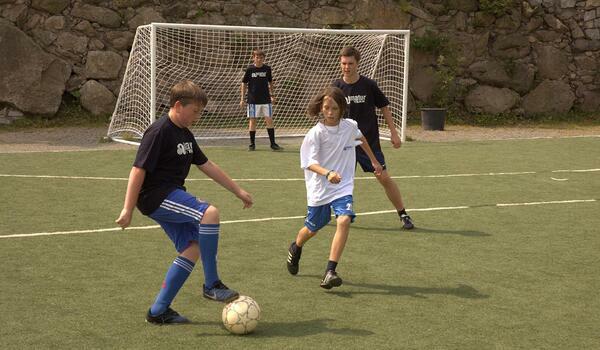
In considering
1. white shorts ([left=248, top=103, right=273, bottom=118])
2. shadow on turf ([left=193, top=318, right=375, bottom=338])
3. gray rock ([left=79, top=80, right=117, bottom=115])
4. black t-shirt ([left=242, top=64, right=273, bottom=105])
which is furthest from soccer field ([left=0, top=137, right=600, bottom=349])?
gray rock ([left=79, top=80, right=117, bottom=115])

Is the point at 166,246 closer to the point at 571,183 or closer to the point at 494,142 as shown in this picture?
the point at 571,183

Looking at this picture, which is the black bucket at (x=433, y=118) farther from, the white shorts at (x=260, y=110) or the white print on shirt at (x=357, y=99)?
the white print on shirt at (x=357, y=99)

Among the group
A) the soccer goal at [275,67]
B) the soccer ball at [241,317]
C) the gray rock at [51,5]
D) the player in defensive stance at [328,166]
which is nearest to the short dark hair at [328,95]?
the player in defensive stance at [328,166]

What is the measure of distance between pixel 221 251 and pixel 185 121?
243 cm

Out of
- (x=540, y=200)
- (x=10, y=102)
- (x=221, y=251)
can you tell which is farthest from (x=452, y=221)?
Result: (x=10, y=102)

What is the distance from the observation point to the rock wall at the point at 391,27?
18.8 metres

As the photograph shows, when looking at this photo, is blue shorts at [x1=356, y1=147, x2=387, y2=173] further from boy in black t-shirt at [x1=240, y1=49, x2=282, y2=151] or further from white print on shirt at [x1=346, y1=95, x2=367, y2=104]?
boy in black t-shirt at [x1=240, y1=49, x2=282, y2=151]

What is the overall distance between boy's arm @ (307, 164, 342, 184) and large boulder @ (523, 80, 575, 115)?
1574 centimetres

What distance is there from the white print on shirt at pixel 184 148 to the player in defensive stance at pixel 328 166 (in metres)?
1.20

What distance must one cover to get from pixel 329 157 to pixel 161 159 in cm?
173

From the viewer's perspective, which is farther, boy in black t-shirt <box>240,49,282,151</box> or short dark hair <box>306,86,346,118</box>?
boy in black t-shirt <box>240,49,282,151</box>

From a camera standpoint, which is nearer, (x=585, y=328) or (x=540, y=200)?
(x=585, y=328)

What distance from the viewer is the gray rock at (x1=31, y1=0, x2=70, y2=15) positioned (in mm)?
18984

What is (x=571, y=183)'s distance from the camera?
12016 millimetres
